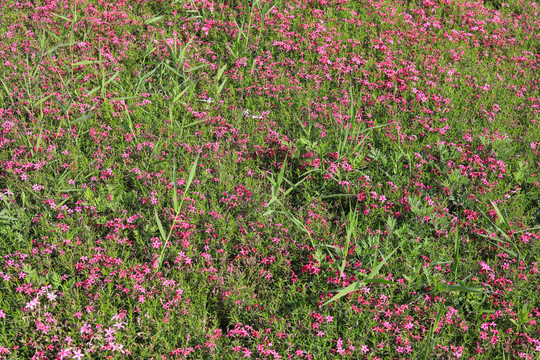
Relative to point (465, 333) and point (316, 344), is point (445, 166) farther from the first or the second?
point (316, 344)

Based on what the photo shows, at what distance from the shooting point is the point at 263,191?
5500 millimetres

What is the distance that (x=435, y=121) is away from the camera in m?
6.60

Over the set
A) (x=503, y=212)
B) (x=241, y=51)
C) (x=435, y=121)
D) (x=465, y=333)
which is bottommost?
(x=465, y=333)

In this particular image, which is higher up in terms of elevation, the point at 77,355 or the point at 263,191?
the point at 263,191

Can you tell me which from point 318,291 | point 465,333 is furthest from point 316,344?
point 465,333

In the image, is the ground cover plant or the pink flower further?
the ground cover plant

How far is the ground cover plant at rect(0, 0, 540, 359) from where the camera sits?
4184mm

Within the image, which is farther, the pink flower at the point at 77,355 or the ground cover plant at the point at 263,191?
the ground cover plant at the point at 263,191

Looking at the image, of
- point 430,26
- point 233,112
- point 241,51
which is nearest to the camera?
point 233,112

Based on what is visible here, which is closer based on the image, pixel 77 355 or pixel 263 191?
pixel 77 355

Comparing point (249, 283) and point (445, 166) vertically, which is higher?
point (445, 166)

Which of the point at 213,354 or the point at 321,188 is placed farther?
the point at 321,188

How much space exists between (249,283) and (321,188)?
5.28 ft

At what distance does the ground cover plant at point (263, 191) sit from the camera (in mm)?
4184
